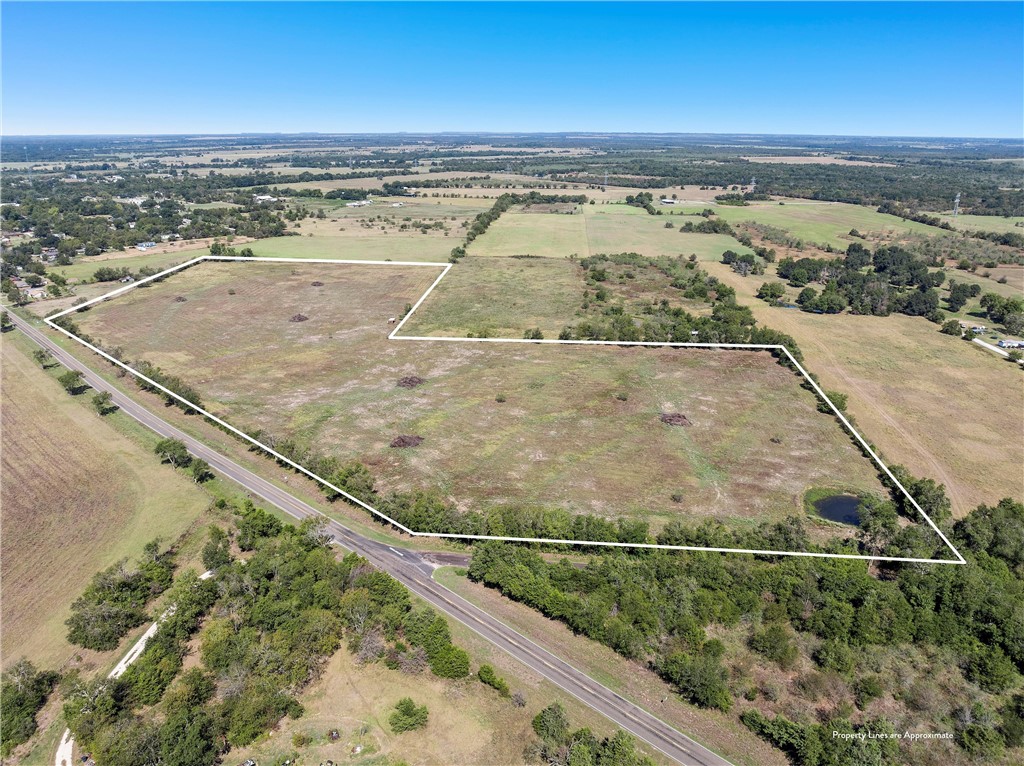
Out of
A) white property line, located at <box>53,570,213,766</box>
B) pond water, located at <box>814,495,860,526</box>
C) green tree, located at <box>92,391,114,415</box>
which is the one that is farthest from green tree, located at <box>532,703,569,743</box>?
green tree, located at <box>92,391,114,415</box>

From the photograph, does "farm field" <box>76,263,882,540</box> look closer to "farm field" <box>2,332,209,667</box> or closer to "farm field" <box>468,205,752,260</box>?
"farm field" <box>2,332,209,667</box>

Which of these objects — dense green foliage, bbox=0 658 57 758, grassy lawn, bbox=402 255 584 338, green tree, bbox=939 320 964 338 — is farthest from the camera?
grassy lawn, bbox=402 255 584 338

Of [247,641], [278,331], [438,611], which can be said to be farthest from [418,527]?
[278,331]

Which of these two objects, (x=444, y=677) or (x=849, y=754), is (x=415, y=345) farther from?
(x=849, y=754)

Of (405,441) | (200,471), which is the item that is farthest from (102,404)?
(405,441)

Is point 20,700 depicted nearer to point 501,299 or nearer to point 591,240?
point 501,299

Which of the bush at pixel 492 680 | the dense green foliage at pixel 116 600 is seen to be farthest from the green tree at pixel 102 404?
the bush at pixel 492 680
